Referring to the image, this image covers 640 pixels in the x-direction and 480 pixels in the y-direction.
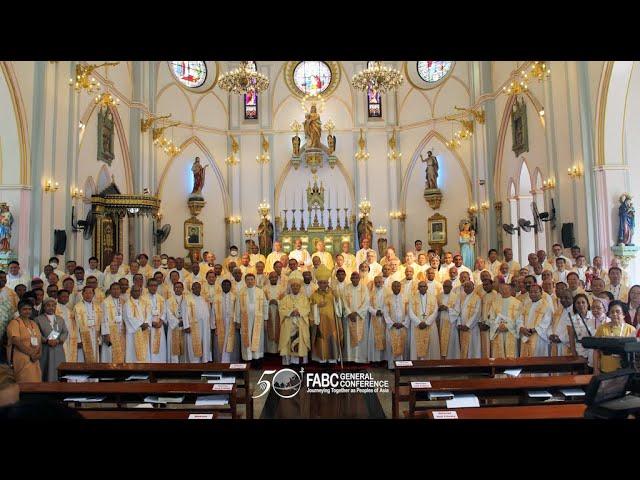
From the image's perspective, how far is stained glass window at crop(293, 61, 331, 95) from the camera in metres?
22.2

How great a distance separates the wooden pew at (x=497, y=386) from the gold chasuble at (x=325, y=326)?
4.29 metres

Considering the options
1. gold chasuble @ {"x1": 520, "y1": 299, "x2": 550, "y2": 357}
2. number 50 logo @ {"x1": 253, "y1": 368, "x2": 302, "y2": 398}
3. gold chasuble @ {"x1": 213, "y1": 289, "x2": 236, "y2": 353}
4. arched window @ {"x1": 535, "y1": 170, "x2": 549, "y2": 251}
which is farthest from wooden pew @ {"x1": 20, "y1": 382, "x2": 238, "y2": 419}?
arched window @ {"x1": 535, "y1": 170, "x2": 549, "y2": 251}

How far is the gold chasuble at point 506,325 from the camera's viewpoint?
7984mm

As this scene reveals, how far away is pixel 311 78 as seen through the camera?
877 inches

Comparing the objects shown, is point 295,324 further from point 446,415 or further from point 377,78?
point 377,78

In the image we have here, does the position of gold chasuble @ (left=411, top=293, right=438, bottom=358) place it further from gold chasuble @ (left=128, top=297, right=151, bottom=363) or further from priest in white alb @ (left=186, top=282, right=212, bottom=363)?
gold chasuble @ (left=128, top=297, right=151, bottom=363)

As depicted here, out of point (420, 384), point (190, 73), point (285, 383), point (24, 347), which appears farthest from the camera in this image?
point (190, 73)

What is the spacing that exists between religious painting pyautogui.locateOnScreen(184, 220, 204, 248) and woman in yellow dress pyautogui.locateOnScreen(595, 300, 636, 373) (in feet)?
53.7

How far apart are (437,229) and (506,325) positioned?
1266 cm

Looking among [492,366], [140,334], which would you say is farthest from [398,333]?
[140,334]

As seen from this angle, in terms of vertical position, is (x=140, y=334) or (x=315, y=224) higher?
(x=315, y=224)

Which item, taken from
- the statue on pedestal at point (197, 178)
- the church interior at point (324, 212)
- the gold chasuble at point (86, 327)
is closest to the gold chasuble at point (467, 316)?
the church interior at point (324, 212)

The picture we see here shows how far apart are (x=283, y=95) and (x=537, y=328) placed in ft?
54.7
